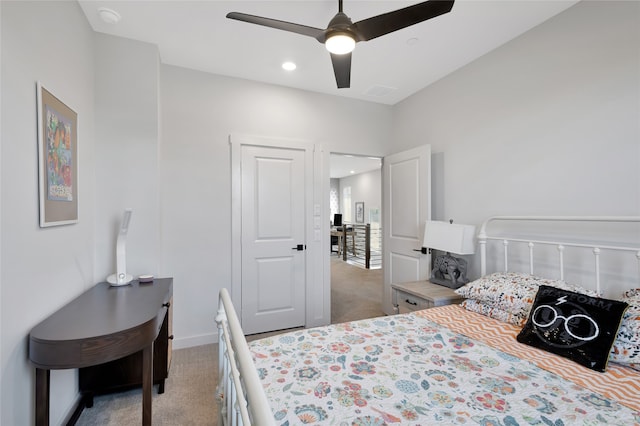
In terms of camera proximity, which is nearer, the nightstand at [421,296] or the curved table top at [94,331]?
the curved table top at [94,331]

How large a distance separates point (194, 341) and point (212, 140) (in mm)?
1999

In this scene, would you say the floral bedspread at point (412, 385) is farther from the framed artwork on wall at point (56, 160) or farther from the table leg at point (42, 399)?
the framed artwork on wall at point (56, 160)

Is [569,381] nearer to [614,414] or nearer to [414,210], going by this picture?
[614,414]

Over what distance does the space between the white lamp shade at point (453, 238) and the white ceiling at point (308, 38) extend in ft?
5.08

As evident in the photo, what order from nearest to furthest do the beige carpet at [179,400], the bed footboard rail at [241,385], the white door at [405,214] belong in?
the bed footboard rail at [241,385], the beige carpet at [179,400], the white door at [405,214]

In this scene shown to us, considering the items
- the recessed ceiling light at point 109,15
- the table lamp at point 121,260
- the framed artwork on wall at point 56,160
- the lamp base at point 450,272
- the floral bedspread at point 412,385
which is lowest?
the floral bedspread at point 412,385

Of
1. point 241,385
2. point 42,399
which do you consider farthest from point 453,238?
point 42,399

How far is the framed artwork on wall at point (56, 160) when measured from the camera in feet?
Answer: 4.83

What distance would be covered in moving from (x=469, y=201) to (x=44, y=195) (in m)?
3.14

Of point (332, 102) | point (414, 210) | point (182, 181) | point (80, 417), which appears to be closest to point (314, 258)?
point (414, 210)

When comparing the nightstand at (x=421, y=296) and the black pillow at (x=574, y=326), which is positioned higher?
the black pillow at (x=574, y=326)

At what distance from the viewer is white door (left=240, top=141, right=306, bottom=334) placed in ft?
10.1

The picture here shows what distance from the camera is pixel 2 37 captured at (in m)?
1.20

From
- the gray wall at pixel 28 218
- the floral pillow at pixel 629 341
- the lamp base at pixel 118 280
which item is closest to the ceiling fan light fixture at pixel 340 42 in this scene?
the gray wall at pixel 28 218
